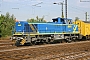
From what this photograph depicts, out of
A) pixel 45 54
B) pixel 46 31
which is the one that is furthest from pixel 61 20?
pixel 45 54

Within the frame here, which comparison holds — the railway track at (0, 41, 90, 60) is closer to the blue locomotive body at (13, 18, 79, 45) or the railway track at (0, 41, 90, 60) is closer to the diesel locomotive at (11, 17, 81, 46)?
the diesel locomotive at (11, 17, 81, 46)

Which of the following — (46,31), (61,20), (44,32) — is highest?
(61,20)

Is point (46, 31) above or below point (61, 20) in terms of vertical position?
below

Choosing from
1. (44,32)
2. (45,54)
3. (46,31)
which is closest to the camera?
(45,54)

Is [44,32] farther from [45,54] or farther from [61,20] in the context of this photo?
[45,54]

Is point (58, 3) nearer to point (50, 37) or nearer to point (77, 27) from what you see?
point (77, 27)

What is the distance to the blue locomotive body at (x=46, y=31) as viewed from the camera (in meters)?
20.5

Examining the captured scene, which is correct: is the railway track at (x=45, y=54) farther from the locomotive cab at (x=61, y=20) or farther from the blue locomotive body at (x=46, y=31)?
the locomotive cab at (x=61, y=20)

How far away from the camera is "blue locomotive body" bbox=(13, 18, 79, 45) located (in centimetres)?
2050

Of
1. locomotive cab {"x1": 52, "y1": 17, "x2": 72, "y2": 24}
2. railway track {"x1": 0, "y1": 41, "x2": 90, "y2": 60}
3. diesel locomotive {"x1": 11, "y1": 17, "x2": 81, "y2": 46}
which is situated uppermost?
locomotive cab {"x1": 52, "y1": 17, "x2": 72, "y2": 24}

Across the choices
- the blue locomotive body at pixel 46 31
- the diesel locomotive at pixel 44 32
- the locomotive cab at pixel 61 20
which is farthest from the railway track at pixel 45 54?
the locomotive cab at pixel 61 20

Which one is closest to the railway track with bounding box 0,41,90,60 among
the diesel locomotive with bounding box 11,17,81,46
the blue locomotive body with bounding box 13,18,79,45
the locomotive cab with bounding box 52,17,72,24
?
the diesel locomotive with bounding box 11,17,81,46

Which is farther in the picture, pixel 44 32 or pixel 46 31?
pixel 46 31

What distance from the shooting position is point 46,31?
73.3 feet
